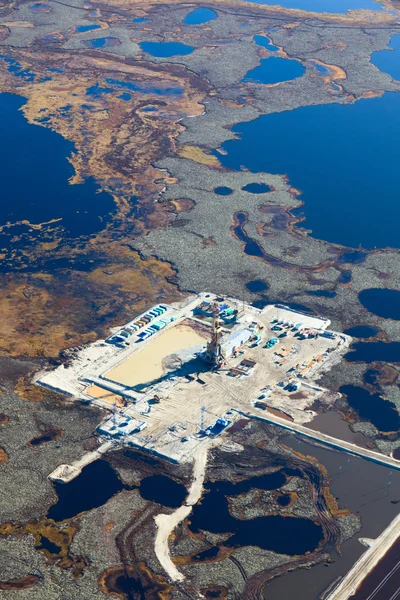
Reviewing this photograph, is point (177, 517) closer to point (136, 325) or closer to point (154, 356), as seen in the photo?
point (154, 356)

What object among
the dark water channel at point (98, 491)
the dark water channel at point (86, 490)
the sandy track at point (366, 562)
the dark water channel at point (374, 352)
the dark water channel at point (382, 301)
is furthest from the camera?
the dark water channel at point (382, 301)

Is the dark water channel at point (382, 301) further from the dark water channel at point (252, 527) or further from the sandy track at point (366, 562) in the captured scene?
the dark water channel at point (252, 527)

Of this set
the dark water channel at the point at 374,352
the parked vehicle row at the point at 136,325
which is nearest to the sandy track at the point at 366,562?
the dark water channel at the point at 374,352

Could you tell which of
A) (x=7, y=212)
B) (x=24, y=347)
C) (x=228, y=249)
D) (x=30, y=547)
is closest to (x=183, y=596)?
(x=30, y=547)

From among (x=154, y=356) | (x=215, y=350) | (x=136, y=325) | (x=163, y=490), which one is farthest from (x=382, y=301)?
(x=163, y=490)

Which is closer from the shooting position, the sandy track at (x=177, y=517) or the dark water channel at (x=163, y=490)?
the sandy track at (x=177, y=517)

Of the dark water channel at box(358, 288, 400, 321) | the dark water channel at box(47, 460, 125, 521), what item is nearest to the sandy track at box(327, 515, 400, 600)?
the dark water channel at box(47, 460, 125, 521)

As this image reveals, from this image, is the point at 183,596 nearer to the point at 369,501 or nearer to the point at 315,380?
the point at 369,501
